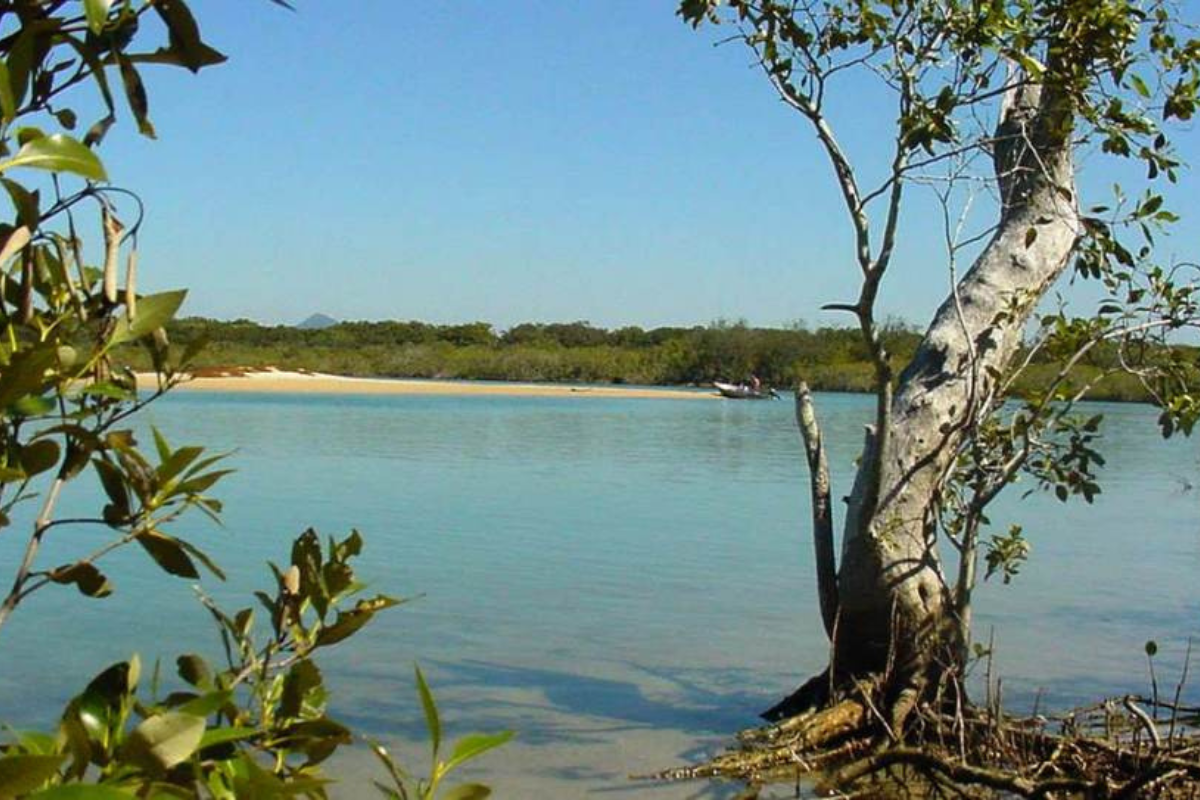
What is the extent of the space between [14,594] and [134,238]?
11.1 inches

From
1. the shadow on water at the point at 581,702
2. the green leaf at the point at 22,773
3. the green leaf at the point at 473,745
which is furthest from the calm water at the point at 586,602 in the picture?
the green leaf at the point at 22,773

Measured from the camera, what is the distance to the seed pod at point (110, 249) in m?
1.02

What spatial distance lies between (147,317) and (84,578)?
29 centimetres

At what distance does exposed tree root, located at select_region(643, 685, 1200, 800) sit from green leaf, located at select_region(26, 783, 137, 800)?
11.2 ft

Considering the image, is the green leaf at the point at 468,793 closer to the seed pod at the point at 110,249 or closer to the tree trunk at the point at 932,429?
the seed pod at the point at 110,249

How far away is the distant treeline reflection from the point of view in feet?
185

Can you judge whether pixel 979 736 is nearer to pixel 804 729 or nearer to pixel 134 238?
pixel 804 729

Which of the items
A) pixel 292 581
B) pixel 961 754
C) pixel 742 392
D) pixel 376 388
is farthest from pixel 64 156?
pixel 742 392

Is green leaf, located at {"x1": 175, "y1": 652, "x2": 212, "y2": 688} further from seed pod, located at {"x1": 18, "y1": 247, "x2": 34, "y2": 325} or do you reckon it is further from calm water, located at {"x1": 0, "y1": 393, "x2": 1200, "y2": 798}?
calm water, located at {"x1": 0, "y1": 393, "x2": 1200, "y2": 798}

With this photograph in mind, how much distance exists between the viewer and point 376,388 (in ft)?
170

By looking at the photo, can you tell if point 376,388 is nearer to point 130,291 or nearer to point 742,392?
point 742,392

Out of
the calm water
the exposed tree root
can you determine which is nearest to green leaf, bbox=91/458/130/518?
the exposed tree root

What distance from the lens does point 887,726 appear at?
4.90m

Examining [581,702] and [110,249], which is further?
[581,702]
